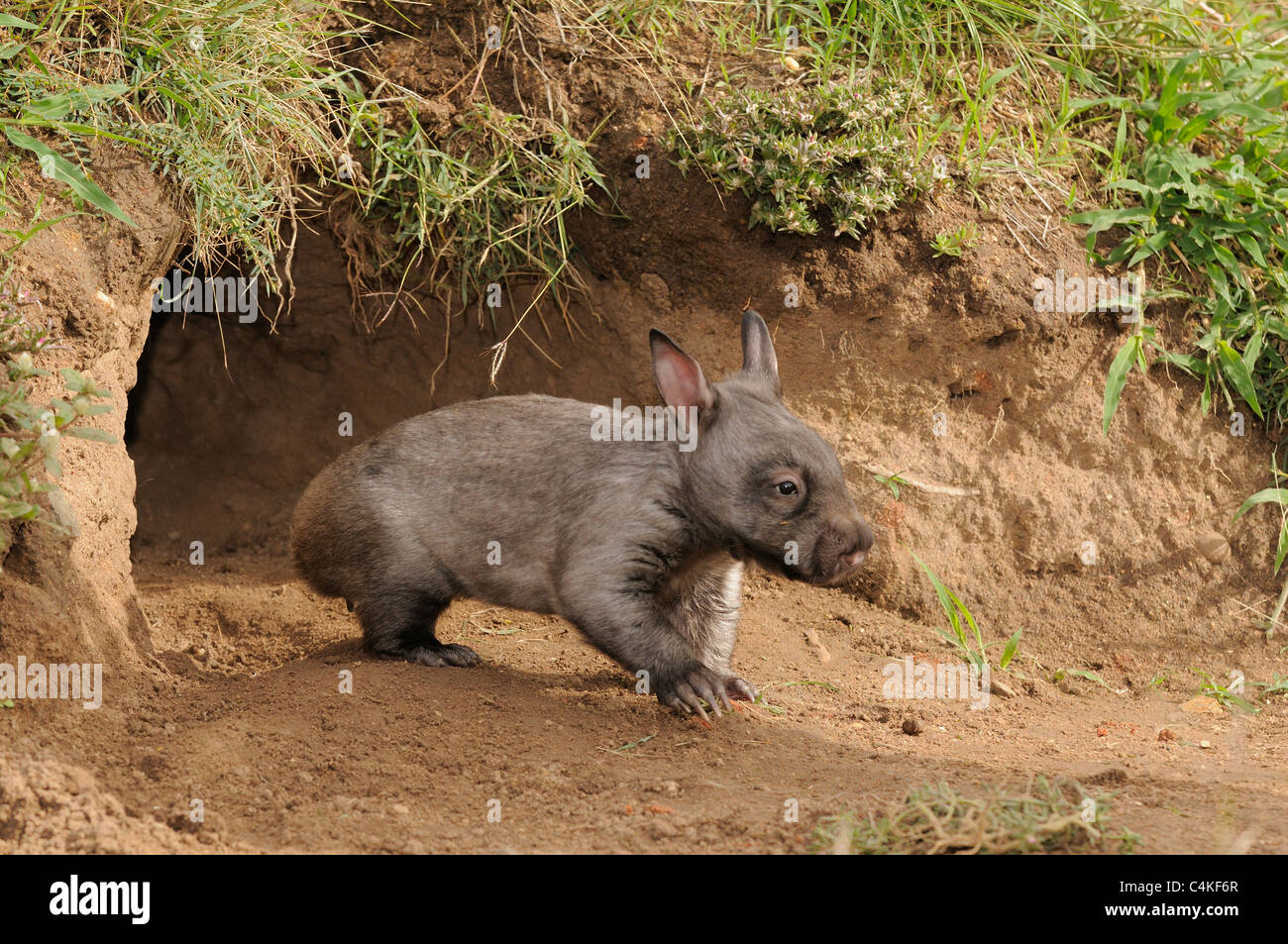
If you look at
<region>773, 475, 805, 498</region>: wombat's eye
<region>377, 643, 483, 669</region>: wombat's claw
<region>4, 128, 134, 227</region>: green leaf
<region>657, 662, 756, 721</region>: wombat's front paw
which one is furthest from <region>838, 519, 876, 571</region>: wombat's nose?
<region>4, 128, 134, 227</region>: green leaf

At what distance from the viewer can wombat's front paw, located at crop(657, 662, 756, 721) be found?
471 cm

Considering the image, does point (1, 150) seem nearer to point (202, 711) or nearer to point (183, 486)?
point (202, 711)

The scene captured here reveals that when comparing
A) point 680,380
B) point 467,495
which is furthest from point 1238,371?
point 467,495

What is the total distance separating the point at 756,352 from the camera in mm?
5305

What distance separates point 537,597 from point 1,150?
2870 millimetres

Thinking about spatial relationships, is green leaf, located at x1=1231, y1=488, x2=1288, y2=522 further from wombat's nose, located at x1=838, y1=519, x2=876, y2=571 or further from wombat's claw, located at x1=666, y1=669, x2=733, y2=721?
wombat's claw, located at x1=666, y1=669, x2=733, y2=721

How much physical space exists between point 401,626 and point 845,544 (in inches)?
83.5

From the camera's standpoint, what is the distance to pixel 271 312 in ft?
23.5

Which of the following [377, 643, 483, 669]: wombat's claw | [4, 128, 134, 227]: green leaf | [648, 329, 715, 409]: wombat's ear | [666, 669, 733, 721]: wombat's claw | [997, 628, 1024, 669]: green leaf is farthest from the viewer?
[997, 628, 1024, 669]: green leaf

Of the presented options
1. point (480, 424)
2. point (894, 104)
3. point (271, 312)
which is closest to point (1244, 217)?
point (894, 104)

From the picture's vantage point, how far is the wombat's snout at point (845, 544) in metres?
4.72

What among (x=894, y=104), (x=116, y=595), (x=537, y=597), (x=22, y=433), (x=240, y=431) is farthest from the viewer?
(x=240, y=431)

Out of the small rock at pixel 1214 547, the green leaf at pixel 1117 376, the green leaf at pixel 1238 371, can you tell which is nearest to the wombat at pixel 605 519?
the green leaf at pixel 1117 376

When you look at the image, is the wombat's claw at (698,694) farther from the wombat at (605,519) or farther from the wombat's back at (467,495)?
the wombat's back at (467,495)
